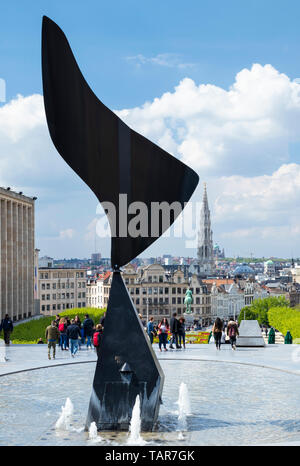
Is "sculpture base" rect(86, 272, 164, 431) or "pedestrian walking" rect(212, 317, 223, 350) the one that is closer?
"sculpture base" rect(86, 272, 164, 431)

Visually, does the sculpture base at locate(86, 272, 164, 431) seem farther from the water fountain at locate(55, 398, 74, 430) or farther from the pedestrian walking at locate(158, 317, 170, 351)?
the pedestrian walking at locate(158, 317, 170, 351)

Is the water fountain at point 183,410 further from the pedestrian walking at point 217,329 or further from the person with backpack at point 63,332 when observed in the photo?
the person with backpack at point 63,332

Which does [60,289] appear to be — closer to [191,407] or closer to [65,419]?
[191,407]

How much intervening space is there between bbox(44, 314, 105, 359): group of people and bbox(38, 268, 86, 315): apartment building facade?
10300 centimetres

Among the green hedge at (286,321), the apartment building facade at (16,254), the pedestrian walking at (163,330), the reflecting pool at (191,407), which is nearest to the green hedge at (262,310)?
the green hedge at (286,321)

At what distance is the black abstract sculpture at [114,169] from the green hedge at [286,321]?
3812 centimetres

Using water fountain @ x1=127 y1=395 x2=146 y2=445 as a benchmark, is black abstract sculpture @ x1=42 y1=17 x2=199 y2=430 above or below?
above

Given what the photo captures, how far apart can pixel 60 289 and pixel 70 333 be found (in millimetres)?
112130

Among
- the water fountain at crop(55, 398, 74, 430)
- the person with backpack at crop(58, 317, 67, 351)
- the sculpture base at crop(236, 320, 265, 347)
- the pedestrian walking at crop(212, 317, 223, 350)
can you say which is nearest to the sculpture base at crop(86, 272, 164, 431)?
the water fountain at crop(55, 398, 74, 430)

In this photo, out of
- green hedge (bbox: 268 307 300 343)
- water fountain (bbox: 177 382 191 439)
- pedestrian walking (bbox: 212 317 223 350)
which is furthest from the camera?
green hedge (bbox: 268 307 300 343)

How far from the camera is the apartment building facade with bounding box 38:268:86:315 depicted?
434 ft

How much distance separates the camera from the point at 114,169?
49.6ft

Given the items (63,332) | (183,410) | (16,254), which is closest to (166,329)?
(63,332)

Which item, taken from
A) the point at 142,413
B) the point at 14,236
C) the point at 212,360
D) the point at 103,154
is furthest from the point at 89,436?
the point at 14,236
